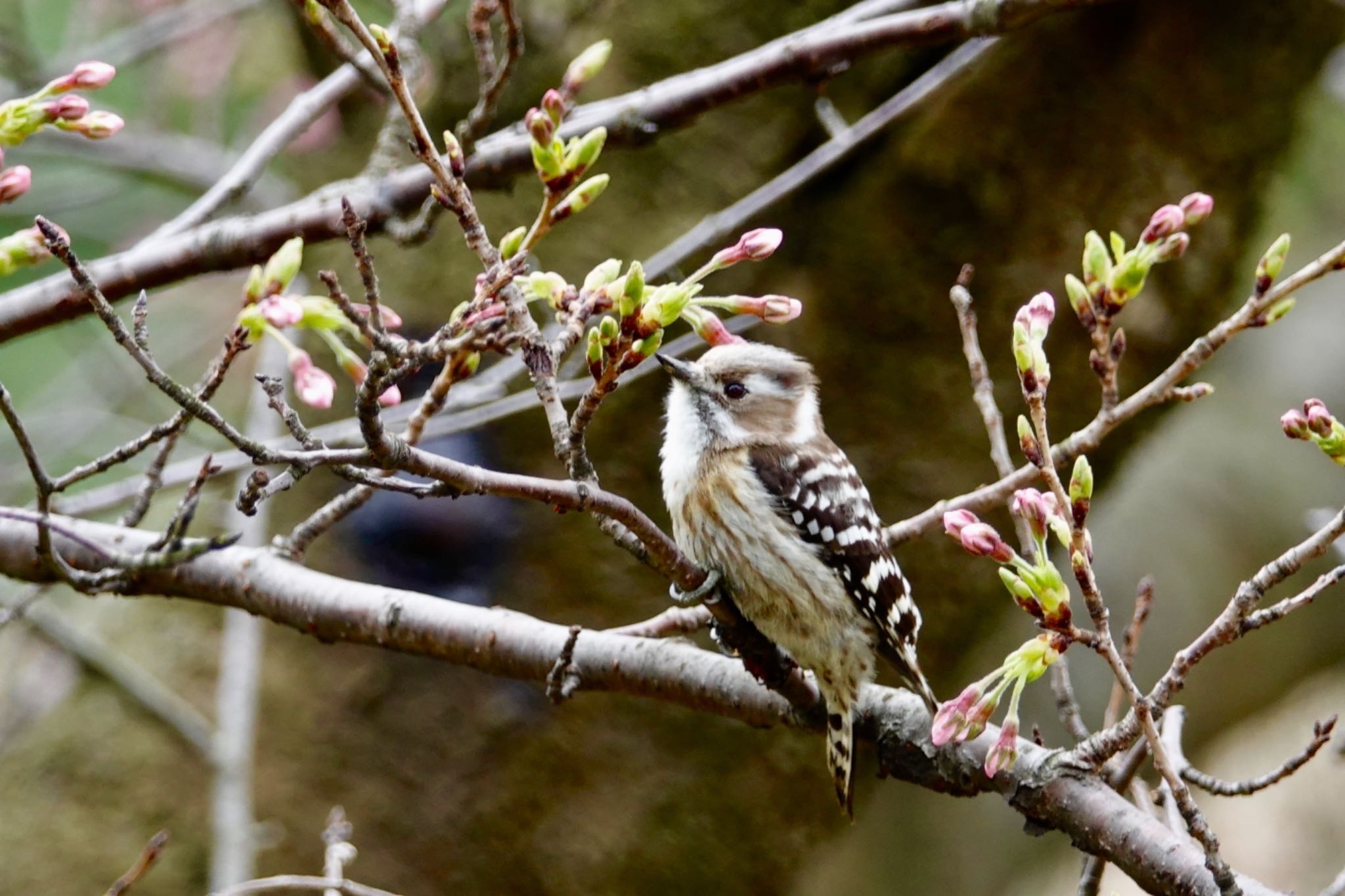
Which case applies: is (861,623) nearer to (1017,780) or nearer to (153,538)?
(1017,780)

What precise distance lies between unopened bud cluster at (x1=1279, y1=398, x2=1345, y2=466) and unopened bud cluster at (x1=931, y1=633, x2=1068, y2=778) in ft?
1.39

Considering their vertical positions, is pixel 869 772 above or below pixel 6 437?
below

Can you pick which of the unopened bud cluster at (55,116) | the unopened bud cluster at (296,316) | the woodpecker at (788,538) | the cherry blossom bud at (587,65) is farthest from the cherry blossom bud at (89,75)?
the woodpecker at (788,538)

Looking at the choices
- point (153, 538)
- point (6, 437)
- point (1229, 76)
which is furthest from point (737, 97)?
point (6, 437)

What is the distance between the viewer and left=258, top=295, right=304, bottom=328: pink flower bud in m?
1.65

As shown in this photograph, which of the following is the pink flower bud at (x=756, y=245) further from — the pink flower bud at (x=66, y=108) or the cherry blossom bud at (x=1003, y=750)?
the pink flower bud at (x=66, y=108)

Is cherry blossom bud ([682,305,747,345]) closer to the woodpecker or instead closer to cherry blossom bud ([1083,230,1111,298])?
cherry blossom bud ([1083,230,1111,298])

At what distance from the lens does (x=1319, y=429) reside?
64.3 inches

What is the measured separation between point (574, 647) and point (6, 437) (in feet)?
12.7

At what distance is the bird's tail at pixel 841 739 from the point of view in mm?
2457

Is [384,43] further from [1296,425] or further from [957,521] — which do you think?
[1296,425]

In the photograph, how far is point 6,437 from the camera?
203 inches

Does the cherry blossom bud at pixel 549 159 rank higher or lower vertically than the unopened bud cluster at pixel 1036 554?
higher

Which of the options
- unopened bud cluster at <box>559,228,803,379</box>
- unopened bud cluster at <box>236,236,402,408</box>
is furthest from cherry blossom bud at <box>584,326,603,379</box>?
unopened bud cluster at <box>236,236,402,408</box>
